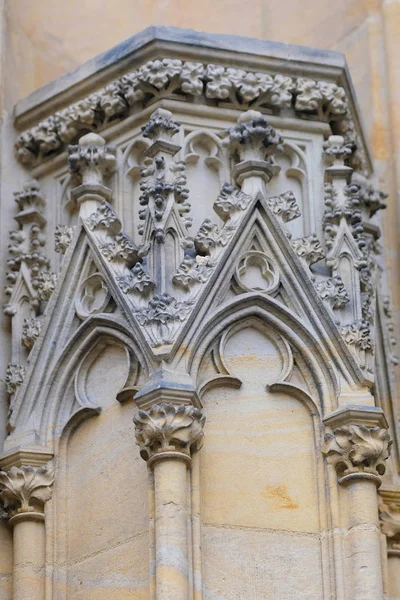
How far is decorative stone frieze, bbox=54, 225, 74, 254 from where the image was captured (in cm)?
1183

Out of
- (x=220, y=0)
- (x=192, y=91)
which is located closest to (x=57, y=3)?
(x=220, y=0)

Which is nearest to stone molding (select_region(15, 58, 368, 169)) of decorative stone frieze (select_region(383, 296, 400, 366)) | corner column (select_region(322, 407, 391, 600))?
decorative stone frieze (select_region(383, 296, 400, 366))

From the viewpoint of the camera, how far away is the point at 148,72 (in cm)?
1215

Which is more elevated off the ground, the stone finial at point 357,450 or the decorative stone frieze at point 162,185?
the decorative stone frieze at point 162,185

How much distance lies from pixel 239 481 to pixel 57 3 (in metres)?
4.79

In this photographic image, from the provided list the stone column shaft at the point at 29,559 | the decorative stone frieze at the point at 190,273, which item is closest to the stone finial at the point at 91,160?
the decorative stone frieze at the point at 190,273

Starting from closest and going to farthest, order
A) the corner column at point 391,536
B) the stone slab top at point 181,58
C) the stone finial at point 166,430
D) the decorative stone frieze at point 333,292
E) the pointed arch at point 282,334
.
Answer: the stone finial at point 166,430, the pointed arch at point 282,334, the decorative stone frieze at point 333,292, the corner column at point 391,536, the stone slab top at point 181,58

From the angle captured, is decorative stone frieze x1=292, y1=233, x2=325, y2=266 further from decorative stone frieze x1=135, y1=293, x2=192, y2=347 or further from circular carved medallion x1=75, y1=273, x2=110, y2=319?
circular carved medallion x1=75, y1=273, x2=110, y2=319

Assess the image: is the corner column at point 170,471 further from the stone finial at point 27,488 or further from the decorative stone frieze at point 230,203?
the decorative stone frieze at point 230,203

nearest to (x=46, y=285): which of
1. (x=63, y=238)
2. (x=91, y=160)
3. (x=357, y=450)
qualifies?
(x=63, y=238)

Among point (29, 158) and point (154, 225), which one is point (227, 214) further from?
point (29, 158)

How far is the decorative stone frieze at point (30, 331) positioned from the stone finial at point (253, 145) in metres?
1.56

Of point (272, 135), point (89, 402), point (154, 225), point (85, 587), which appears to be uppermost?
point (272, 135)

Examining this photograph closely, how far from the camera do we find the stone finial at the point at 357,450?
424 inches
